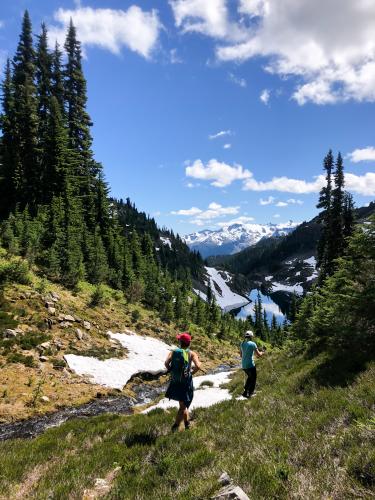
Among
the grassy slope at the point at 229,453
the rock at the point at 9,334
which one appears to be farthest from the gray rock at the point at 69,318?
the grassy slope at the point at 229,453

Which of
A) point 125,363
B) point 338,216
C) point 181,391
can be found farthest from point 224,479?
point 338,216

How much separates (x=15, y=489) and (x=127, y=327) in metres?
23.7

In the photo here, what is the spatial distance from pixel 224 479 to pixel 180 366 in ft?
11.8

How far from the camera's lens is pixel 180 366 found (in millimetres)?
8750

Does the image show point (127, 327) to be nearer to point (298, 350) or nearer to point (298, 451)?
point (298, 350)

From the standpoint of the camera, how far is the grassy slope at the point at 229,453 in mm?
5074

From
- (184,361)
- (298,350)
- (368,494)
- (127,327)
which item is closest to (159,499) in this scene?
(368,494)

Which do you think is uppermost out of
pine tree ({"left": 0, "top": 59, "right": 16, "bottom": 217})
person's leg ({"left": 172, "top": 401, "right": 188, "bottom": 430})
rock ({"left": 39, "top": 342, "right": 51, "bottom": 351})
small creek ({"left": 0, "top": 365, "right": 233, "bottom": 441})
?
pine tree ({"left": 0, "top": 59, "right": 16, "bottom": 217})

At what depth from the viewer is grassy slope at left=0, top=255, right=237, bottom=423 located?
15.3m

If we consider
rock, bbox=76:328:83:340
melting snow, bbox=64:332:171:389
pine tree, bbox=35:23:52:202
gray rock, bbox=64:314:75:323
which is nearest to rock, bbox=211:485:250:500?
melting snow, bbox=64:332:171:389

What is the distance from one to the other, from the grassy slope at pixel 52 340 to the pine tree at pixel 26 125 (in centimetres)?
1708

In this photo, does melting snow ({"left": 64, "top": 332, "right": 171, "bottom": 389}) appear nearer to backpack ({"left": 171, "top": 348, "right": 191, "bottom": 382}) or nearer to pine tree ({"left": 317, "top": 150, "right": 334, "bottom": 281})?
backpack ({"left": 171, "top": 348, "right": 191, "bottom": 382})

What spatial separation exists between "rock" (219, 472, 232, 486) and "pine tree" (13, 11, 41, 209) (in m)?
39.2

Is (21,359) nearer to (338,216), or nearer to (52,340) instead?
(52,340)
